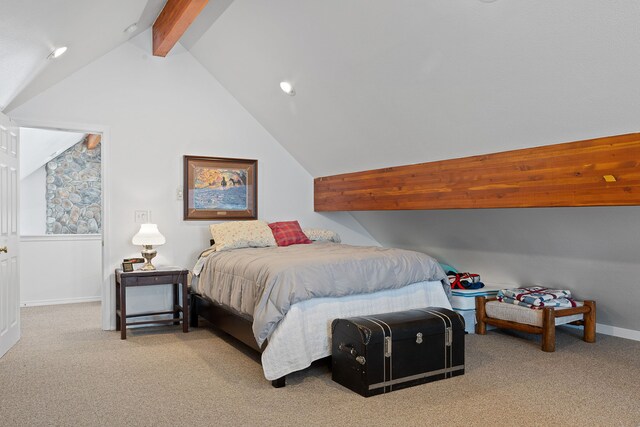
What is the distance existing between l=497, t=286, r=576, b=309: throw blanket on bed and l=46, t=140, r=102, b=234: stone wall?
18.1ft

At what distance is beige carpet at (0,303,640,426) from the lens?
2.65 m

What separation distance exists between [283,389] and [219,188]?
283cm

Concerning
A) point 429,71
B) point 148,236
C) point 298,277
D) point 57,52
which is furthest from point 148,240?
point 429,71

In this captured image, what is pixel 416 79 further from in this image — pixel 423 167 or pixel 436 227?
pixel 436 227

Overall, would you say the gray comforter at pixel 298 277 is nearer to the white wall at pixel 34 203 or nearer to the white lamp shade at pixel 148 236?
the white lamp shade at pixel 148 236

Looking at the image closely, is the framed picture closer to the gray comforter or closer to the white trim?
the gray comforter

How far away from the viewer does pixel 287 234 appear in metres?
5.13

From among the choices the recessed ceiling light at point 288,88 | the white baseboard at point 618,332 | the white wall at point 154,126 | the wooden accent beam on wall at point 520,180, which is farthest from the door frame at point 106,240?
the white baseboard at point 618,332

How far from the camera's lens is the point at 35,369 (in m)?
3.52

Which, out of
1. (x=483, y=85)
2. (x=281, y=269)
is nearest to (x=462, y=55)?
(x=483, y=85)

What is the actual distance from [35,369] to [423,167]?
11.0ft

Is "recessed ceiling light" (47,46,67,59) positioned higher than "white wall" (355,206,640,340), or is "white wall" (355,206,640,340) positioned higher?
"recessed ceiling light" (47,46,67,59)

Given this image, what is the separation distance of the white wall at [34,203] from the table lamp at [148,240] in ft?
9.65

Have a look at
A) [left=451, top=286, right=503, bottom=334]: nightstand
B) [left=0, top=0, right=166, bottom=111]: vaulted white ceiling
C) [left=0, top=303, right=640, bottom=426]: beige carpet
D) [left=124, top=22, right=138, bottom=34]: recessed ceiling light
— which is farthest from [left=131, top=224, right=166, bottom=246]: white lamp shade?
[left=451, top=286, right=503, bottom=334]: nightstand
